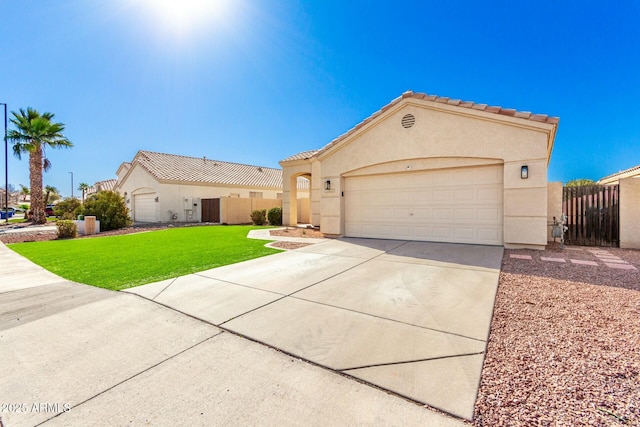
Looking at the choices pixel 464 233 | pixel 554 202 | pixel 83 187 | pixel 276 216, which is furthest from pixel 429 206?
pixel 83 187

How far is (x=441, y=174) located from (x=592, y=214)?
4.95m

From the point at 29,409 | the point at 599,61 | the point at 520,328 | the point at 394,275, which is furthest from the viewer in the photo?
the point at 599,61

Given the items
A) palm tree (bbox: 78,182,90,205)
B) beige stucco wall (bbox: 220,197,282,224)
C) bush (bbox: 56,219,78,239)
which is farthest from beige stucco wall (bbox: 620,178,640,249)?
palm tree (bbox: 78,182,90,205)

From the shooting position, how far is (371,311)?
3.97 m

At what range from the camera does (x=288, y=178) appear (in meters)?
18.3

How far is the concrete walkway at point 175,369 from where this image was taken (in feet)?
6.79

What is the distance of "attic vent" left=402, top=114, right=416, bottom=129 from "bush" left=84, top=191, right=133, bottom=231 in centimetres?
1762

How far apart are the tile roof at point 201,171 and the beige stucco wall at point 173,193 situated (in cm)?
55

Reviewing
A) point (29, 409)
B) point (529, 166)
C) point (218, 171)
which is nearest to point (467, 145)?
point (529, 166)

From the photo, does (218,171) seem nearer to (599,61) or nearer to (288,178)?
(288,178)

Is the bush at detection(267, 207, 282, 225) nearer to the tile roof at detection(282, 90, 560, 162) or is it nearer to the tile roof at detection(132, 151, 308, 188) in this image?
the tile roof at detection(282, 90, 560, 162)

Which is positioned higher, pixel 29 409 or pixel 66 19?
pixel 66 19

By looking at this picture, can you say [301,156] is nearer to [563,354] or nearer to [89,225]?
[89,225]

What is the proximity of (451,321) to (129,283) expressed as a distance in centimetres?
560
